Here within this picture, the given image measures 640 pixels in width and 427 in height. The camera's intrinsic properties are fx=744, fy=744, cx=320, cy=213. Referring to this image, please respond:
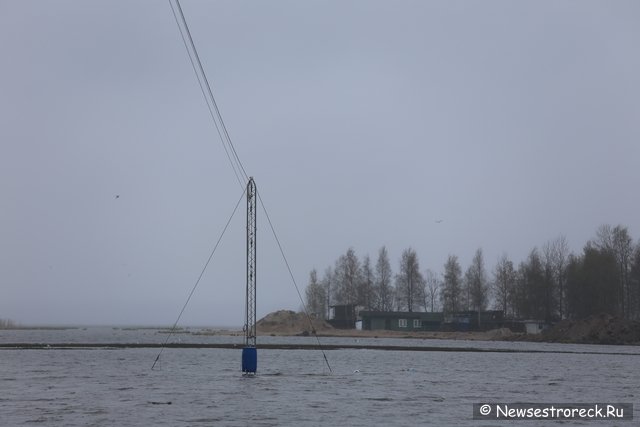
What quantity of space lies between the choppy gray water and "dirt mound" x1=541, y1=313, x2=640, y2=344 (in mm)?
62121

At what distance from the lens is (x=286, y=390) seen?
4744 centimetres

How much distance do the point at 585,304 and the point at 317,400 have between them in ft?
464

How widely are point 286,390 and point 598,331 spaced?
110 metres

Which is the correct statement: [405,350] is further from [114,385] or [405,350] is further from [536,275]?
[536,275]

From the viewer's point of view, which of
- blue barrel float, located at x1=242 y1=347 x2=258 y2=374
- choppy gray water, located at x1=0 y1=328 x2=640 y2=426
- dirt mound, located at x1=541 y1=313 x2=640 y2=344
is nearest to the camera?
choppy gray water, located at x1=0 y1=328 x2=640 y2=426

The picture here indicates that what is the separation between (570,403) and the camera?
40.8 meters

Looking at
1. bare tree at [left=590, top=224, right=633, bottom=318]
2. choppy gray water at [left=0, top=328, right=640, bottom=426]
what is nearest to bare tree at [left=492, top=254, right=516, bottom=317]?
bare tree at [left=590, top=224, right=633, bottom=318]

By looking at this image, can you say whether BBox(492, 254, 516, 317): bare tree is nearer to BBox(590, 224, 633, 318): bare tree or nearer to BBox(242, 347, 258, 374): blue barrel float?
BBox(590, 224, 633, 318): bare tree

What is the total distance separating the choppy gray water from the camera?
34.5 meters

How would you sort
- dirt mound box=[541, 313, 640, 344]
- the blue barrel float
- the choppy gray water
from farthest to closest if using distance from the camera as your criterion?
1. dirt mound box=[541, 313, 640, 344]
2. the blue barrel float
3. the choppy gray water

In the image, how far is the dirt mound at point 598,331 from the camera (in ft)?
448

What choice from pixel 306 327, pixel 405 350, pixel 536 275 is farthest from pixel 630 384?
pixel 306 327

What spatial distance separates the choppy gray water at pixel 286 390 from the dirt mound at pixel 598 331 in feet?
204

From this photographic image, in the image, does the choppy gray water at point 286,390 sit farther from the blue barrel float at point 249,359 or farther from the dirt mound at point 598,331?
the dirt mound at point 598,331
